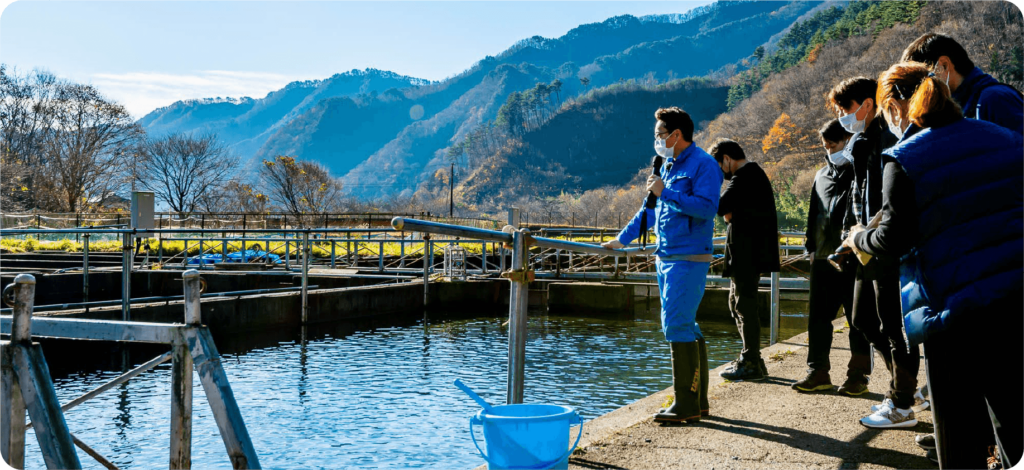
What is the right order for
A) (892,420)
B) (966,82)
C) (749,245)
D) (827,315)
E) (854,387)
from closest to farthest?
(966,82) < (892,420) < (854,387) < (827,315) < (749,245)

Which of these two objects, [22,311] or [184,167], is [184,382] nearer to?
[22,311]

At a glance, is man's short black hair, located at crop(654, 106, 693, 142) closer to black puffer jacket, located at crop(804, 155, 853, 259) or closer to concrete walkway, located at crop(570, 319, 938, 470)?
black puffer jacket, located at crop(804, 155, 853, 259)

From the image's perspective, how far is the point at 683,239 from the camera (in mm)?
3967

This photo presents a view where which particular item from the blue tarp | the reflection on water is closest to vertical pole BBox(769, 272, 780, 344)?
the reflection on water

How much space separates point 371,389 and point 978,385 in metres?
6.21

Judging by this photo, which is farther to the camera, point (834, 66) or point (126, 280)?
point (834, 66)

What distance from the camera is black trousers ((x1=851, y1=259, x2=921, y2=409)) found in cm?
388

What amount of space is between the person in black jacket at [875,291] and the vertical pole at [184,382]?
2760 mm

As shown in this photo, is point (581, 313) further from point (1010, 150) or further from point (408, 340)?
point (1010, 150)

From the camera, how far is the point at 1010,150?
7.54 feet

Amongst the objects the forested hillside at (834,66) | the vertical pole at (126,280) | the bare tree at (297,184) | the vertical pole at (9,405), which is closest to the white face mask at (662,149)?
the vertical pole at (9,405)

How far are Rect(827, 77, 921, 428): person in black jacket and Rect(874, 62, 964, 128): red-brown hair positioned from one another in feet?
3.26

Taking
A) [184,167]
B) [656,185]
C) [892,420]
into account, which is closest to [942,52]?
[656,185]

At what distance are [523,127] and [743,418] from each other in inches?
7339
